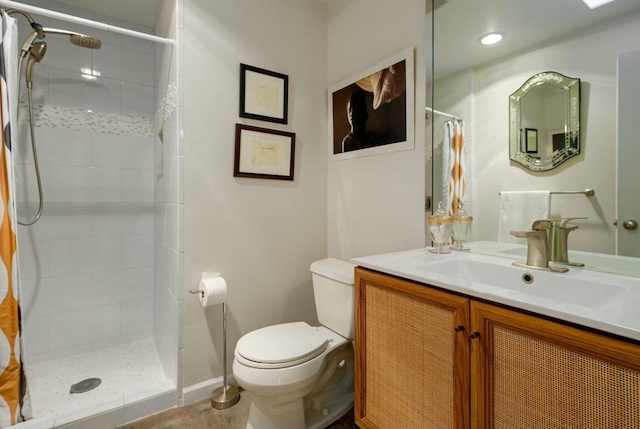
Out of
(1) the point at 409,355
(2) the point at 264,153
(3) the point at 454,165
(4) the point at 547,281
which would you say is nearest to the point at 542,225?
(4) the point at 547,281

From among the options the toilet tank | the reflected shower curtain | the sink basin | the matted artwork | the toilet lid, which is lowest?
the toilet lid

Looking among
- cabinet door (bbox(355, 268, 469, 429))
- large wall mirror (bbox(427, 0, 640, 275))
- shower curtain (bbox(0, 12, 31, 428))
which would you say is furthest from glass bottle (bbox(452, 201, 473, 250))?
shower curtain (bbox(0, 12, 31, 428))

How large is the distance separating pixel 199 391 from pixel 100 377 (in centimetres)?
71

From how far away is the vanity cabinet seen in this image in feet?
2.16

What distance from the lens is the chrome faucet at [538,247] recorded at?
1096 millimetres

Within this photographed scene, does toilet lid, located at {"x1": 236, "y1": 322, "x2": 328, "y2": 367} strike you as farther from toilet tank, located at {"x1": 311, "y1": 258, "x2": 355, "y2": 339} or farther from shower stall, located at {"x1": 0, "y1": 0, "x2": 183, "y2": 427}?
shower stall, located at {"x1": 0, "y1": 0, "x2": 183, "y2": 427}

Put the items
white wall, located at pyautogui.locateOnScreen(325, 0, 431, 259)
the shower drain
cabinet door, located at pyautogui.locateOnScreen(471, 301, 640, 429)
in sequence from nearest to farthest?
cabinet door, located at pyautogui.locateOnScreen(471, 301, 640, 429), white wall, located at pyautogui.locateOnScreen(325, 0, 431, 259), the shower drain

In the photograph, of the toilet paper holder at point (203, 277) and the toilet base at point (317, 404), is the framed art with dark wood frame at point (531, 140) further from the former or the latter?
the toilet paper holder at point (203, 277)

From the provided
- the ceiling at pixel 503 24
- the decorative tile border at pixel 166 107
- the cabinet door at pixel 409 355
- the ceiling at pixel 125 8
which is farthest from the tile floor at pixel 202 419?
the ceiling at pixel 125 8

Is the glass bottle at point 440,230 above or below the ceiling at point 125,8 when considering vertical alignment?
below

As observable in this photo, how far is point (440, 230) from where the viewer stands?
144 cm

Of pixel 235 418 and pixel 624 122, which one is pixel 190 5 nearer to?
pixel 624 122

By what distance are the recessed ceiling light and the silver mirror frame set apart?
255mm

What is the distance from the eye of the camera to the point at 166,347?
1.87m
